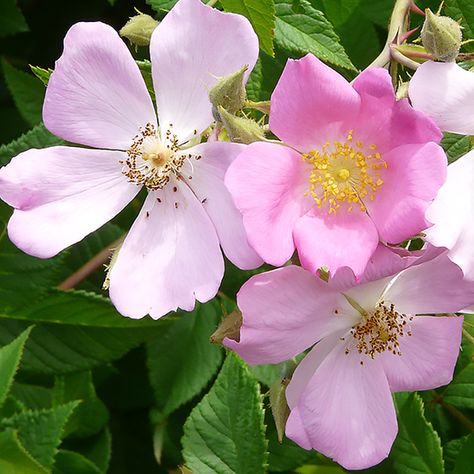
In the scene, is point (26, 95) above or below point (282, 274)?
below

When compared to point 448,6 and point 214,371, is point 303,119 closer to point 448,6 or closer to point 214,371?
point 448,6

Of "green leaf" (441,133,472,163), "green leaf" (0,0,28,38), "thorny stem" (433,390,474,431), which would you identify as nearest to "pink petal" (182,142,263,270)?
"green leaf" (441,133,472,163)

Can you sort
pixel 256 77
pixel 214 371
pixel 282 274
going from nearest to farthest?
pixel 282 274
pixel 256 77
pixel 214 371

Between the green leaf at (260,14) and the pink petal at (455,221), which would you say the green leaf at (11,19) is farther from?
the pink petal at (455,221)

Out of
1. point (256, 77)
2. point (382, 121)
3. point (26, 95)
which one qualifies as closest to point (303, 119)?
point (382, 121)

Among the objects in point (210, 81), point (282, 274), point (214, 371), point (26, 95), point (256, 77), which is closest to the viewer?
point (282, 274)

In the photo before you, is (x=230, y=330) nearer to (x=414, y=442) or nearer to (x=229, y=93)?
(x=229, y=93)

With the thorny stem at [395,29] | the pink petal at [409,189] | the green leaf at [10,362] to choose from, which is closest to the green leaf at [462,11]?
A: the thorny stem at [395,29]
